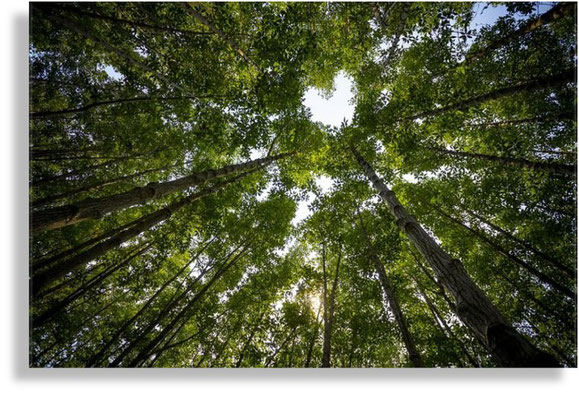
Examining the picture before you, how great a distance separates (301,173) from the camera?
7688 millimetres

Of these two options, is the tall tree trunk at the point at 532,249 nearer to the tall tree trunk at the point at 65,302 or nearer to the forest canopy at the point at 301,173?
the forest canopy at the point at 301,173

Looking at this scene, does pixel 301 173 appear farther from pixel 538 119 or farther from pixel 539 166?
pixel 538 119

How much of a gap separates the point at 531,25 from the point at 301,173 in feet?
19.8

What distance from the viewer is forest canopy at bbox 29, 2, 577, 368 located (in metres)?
3.78

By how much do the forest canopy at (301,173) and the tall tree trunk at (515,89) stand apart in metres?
0.03

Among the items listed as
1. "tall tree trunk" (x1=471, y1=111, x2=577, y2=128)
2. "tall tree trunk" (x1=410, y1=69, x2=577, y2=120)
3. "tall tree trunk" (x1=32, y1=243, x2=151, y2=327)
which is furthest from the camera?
"tall tree trunk" (x1=471, y1=111, x2=577, y2=128)

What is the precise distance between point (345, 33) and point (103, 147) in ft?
25.7

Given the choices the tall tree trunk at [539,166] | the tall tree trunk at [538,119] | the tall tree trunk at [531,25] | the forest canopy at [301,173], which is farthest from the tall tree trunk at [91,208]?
the tall tree trunk at [538,119]

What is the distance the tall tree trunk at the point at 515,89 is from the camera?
10.5 feet

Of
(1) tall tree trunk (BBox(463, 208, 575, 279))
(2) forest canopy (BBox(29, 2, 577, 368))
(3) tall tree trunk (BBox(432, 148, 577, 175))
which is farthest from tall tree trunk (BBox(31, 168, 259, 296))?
(1) tall tree trunk (BBox(463, 208, 575, 279))

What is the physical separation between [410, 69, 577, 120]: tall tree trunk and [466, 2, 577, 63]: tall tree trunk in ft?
2.78

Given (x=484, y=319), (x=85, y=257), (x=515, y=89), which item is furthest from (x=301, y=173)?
(x=484, y=319)

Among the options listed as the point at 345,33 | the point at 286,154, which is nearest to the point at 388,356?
the point at 286,154

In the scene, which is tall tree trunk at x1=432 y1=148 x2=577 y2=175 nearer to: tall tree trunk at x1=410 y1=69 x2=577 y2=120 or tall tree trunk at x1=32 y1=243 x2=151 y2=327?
tall tree trunk at x1=410 y1=69 x2=577 y2=120
